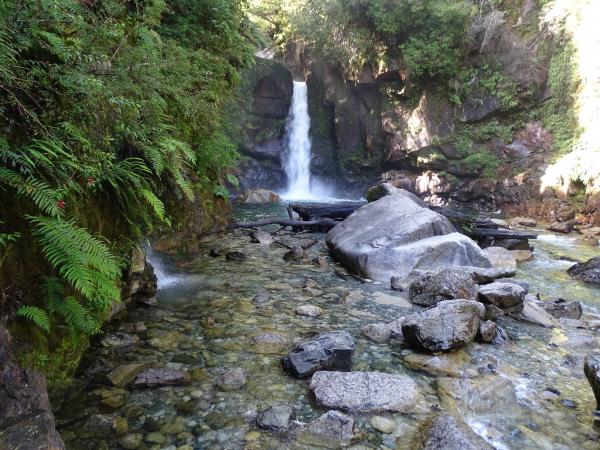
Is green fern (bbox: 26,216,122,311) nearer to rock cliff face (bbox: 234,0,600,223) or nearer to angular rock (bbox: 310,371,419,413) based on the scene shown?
angular rock (bbox: 310,371,419,413)

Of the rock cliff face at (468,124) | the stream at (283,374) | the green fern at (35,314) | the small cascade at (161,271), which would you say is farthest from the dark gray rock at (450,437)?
the rock cliff face at (468,124)

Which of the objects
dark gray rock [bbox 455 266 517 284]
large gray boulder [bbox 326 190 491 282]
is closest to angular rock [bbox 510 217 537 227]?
large gray boulder [bbox 326 190 491 282]

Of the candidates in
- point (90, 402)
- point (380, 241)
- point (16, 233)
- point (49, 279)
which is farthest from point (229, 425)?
point (380, 241)

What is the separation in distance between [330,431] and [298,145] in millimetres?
23213

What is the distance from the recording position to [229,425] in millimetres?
2975

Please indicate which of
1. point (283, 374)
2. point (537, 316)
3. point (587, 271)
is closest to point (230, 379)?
point (283, 374)

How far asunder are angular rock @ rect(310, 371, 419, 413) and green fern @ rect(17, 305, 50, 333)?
206 centimetres

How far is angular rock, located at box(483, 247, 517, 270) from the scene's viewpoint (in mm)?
8492

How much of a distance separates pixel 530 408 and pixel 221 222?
24.2ft

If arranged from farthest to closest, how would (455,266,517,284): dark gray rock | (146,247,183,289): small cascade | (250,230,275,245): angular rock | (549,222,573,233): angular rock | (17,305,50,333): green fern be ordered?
(549,222,573,233): angular rock, (250,230,275,245): angular rock, (455,266,517,284): dark gray rock, (146,247,183,289): small cascade, (17,305,50,333): green fern

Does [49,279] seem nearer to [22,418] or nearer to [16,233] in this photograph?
[16,233]

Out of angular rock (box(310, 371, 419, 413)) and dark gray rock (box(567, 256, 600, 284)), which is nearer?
angular rock (box(310, 371, 419, 413))

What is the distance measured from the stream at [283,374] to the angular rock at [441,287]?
0.24 metres

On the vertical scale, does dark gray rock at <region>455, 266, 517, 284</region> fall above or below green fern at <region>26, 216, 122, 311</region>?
below
